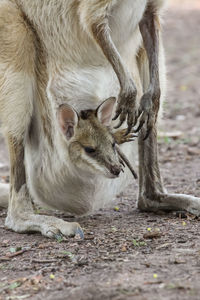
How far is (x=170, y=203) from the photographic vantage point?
4.25 m

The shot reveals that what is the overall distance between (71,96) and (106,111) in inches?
11.5

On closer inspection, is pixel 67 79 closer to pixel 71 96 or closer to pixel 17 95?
pixel 71 96

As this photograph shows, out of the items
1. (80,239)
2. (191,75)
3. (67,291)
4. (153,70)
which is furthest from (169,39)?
(67,291)

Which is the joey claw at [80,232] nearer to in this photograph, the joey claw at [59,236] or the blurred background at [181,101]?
the joey claw at [59,236]

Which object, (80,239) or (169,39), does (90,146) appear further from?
(169,39)

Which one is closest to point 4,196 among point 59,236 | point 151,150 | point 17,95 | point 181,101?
point 17,95

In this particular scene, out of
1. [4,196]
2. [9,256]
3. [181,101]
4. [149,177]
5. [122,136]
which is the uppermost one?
[181,101]

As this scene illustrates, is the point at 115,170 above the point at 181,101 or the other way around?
the other way around

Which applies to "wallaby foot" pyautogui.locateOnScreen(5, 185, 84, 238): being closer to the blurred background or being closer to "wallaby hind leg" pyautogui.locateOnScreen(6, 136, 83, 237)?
"wallaby hind leg" pyautogui.locateOnScreen(6, 136, 83, 237)

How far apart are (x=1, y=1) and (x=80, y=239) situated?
1.68m

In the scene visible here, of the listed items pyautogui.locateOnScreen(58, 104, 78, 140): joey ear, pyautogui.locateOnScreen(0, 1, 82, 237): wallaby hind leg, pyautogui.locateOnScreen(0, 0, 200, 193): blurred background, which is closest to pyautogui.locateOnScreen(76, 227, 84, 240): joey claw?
pyautogui.locateOnScreen(0, 1, 82, 237): wallaby hind leg

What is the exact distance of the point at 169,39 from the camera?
38.0 ft

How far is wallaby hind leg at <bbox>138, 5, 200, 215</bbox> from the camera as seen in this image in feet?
13.8

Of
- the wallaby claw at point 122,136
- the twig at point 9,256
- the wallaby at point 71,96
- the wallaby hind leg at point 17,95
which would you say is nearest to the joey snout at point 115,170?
the wallaby at point 71,96
